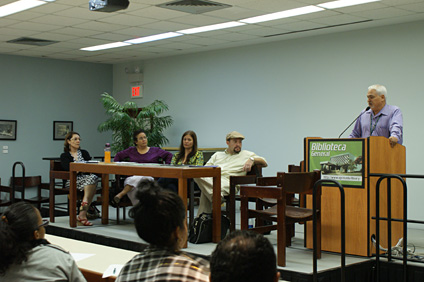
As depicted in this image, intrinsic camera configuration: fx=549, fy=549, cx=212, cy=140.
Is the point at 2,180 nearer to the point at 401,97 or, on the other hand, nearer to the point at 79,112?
the point at 79,112

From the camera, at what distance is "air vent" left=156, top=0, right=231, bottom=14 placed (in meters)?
6.38

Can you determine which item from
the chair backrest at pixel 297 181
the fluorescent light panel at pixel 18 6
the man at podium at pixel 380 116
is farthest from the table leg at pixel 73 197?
the man at podium at pixel 380 116

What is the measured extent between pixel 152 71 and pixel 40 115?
2.33 metres

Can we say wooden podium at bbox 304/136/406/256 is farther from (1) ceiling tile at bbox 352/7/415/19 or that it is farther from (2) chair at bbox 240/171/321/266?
(1) ceiling tile at bbox 352/7/415/19

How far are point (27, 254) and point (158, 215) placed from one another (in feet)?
2.26

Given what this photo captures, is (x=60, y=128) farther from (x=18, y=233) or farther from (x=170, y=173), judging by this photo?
(x=18, y=233)

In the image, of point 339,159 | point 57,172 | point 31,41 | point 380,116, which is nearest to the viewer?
point 339,159

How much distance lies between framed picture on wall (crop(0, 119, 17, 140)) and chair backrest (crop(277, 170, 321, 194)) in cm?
703

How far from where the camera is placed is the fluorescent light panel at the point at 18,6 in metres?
6.41

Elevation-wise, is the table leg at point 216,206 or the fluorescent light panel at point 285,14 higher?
the fluorescent light panel at point 285,14

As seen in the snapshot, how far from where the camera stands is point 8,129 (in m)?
10.2

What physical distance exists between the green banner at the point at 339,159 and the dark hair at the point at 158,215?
3089 millimetres

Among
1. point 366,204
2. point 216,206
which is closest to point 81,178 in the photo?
point 216,206

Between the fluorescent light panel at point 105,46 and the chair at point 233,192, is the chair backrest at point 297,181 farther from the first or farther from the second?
the fluorescent light panel at point 105,46
